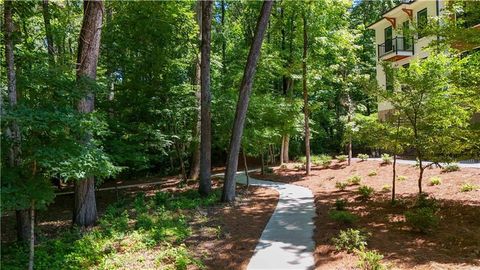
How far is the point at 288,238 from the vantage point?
7.27m

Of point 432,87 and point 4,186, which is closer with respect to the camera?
point 4,186

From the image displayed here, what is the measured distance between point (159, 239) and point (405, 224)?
16.6 feet

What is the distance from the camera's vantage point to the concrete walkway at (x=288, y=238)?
5.92 metres

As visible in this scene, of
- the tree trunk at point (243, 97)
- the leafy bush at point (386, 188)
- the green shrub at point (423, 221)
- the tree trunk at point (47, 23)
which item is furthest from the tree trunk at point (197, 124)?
the green shrub at point (423, 221)

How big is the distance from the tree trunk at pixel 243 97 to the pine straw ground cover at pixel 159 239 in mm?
616

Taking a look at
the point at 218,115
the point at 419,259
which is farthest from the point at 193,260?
the point at 218,115

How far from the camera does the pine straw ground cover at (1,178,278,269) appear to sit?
5.88 meters

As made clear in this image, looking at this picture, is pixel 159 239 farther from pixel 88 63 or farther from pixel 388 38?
pixel 388 38

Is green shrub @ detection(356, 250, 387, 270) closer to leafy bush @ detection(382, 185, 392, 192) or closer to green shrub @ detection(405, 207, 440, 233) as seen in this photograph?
green shrub @ detection(405, 207, 440, 233)

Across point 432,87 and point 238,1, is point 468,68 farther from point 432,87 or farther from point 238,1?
point 238,1

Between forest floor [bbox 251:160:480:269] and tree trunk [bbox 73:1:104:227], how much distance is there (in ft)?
16.8

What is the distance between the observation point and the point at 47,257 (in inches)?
229

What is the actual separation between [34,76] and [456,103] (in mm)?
8849

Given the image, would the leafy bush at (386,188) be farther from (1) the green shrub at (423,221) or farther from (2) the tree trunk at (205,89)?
(2) the tree trunk at (205,89)
